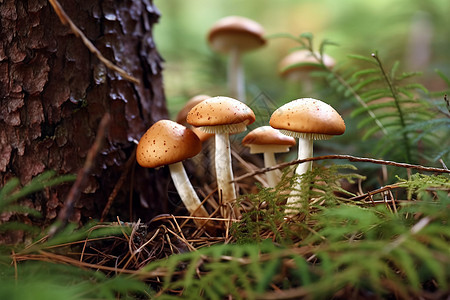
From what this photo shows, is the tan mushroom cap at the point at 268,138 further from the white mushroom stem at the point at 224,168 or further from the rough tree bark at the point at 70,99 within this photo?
the rough tree bark at the point at 70,99

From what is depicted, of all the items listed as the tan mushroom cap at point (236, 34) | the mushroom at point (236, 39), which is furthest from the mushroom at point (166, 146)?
the tan mushroom cap at point (236, 34)

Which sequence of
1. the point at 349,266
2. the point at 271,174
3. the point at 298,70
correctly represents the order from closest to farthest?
the point at 349,266 → the point at 271,174 → the point at 298,70

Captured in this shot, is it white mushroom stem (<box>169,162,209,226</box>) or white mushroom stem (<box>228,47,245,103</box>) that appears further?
white mushroom stem (<box>228,47,245,103</box>)

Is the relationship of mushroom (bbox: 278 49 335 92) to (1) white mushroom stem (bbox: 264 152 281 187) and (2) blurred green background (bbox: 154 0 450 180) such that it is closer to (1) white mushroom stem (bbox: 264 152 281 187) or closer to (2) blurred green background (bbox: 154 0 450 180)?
(2) blurred green background (bbox: 154 0 450 180)

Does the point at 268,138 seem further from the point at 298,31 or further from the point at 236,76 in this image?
the point at 298,31

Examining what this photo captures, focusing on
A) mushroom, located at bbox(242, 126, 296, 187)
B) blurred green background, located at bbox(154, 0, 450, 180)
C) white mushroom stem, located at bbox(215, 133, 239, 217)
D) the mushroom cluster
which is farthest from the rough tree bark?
blurred green background, located at bbox(154, 0, 450, 180)

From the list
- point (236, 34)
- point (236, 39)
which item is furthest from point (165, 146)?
point (236, 39)

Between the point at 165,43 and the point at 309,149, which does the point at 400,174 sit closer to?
the point at 309,149
